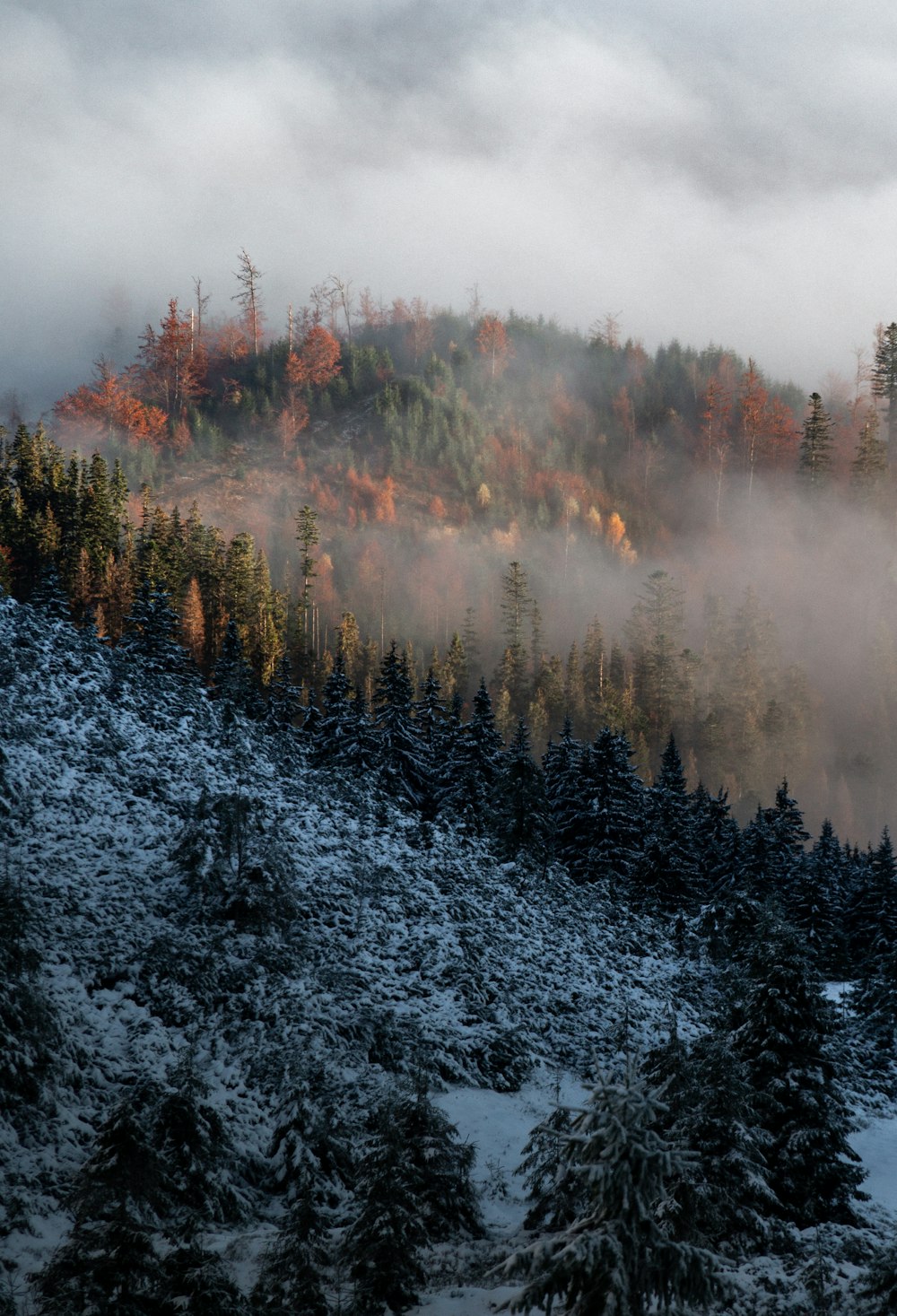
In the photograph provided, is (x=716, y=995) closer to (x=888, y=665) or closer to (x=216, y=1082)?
(x=216, y=1082)

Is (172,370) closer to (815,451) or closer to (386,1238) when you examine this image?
(815,451)

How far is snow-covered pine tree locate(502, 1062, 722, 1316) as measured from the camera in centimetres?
952

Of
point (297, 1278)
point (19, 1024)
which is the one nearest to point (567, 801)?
point (19, 1024)

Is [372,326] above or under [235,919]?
above

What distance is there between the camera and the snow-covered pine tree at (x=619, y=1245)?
9516 mm

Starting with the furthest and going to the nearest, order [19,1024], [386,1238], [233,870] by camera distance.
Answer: [233,870]
[19,1024]
[386,1238]

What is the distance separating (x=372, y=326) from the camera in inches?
6762

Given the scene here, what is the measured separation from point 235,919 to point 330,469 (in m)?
116

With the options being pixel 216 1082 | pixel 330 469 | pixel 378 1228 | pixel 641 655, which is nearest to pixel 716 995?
pixel 216 1082

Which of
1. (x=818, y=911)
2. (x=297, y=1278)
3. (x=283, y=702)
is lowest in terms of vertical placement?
(x=818, y=911)

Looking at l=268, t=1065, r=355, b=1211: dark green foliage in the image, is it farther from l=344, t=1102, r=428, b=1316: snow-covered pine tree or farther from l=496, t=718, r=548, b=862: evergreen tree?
l=496, t=718, r=548, b=862: evergreen tree

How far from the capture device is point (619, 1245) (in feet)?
31.0

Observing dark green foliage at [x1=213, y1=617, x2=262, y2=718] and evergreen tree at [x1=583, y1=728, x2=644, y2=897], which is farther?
dark green foliage at [x1=213, y1=617, x2=262, y2=718]

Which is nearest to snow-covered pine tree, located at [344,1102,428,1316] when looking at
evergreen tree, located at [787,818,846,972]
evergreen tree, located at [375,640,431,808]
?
evergreen tree, located at [375,640,431,808]
